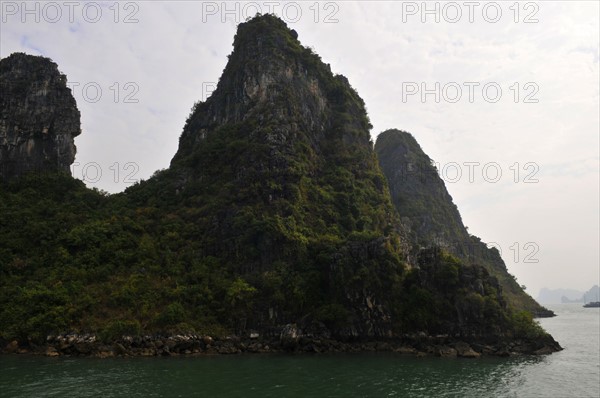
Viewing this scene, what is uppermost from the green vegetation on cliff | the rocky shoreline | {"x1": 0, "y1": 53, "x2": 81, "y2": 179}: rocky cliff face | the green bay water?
{"x1": 0, "y1": 53, "x2": 81, "y2": 179}: rocky cliff face

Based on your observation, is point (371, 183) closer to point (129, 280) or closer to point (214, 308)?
point (214, 308)

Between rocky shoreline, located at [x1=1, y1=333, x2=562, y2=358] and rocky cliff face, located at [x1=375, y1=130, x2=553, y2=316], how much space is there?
61585 mm

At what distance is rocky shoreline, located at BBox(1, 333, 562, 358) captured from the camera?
41.1 metres

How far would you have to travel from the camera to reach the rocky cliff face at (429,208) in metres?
116

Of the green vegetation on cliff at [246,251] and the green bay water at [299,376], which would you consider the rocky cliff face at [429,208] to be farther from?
the green bay water at [299,376]

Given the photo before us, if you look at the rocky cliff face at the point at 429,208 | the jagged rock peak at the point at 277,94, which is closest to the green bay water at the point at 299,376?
the jagged rock peak at the point at 277,94

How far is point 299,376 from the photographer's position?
33594 millimetres

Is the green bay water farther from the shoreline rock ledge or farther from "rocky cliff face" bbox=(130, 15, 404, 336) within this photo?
"rocky cliff face" bbox=(130, 15, 404, 336)

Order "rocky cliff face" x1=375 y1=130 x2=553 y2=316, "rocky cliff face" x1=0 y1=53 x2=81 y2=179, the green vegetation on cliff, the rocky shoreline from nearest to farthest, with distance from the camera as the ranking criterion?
the rocky shoreline, the green vegetation on cliff, "rocky cliff face" x1=0 y1=53 x2=81 y2=179, "rocky cliff face" x1=375 y1=130 x2=553 y2=316

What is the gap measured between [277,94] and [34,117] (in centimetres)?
4127

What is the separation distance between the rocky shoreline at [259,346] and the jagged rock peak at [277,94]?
34576 millimetres

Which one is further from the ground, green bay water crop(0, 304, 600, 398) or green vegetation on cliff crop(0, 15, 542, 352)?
green vegetation on cliff crop(0, 15, 542, 352)

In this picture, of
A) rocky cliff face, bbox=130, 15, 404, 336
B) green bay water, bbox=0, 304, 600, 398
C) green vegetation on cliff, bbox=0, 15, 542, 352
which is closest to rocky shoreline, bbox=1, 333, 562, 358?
green vegetation on cliff, bbox=0, 15, 542, 352

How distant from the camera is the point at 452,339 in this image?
47.5 metres
